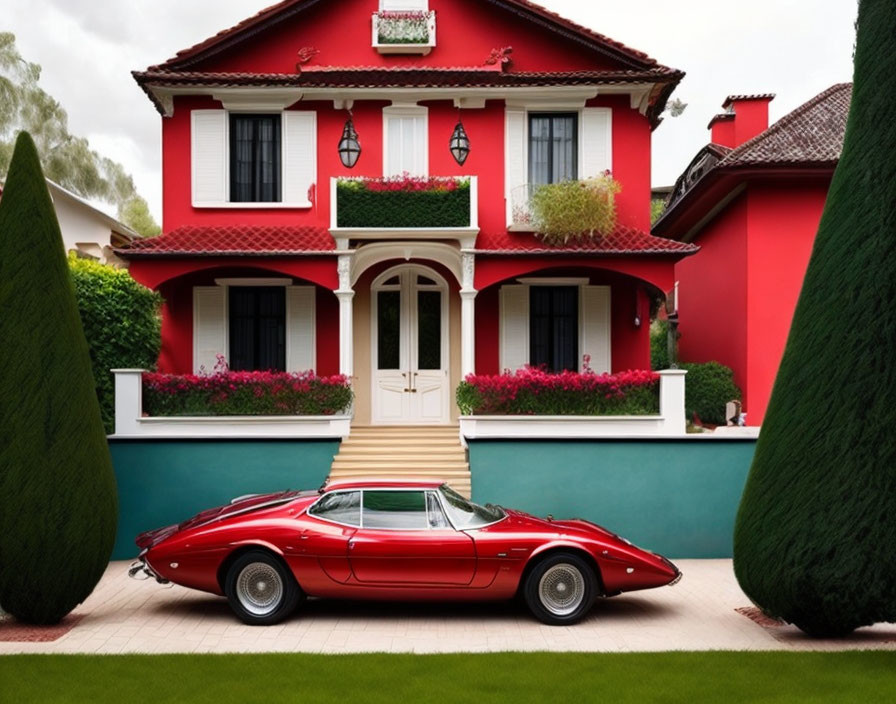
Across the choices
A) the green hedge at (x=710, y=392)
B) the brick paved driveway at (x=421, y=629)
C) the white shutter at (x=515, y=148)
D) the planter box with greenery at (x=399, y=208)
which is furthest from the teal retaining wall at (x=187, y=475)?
the green hedge at (x=710, y=392)

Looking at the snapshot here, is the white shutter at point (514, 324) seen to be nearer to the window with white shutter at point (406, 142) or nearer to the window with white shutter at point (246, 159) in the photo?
the window with white shutter at point (406, 142)

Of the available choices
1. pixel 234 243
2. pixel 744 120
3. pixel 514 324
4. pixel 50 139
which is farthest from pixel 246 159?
pixel 50 139

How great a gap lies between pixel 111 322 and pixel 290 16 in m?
6.89

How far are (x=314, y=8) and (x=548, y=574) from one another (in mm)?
12116

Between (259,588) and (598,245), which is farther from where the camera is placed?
(598,245)

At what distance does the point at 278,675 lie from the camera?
261 inches

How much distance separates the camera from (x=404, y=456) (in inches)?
536

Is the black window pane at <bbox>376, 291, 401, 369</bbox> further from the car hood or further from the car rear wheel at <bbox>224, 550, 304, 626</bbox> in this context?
the car rear wheel at <bbox>224, 550, 304, 626</bbox>

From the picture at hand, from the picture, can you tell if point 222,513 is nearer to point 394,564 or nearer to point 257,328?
point 394,564

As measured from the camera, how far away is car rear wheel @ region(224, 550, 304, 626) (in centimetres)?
836

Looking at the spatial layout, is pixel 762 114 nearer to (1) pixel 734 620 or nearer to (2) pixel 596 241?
(2) pixel 596 241

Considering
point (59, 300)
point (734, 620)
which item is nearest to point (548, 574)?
point (734, 620)

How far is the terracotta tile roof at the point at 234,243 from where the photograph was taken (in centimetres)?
1445

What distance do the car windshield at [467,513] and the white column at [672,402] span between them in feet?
15.8
